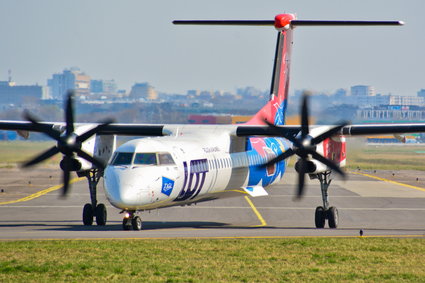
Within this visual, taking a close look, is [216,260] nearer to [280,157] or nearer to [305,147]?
[305,147]

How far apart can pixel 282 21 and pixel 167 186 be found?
13781 mm

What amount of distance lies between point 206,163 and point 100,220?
481 centimetres

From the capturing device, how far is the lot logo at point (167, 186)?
78.7 feet

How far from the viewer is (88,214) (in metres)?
28.5

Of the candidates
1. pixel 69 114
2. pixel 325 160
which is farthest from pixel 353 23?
pixel 69 114

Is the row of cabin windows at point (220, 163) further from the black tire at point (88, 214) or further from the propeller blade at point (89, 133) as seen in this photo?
the black tire at point (88, 214)

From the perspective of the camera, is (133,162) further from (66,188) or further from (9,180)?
(9,180)

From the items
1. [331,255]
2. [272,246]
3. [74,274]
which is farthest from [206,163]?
[74,274]

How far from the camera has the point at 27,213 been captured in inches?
1329

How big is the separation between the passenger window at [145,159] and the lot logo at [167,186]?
2.19 ft

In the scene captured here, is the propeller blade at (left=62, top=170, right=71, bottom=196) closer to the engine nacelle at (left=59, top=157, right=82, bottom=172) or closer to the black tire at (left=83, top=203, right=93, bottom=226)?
the engine nacelle at (left=59, top=157, right=82, bottom=172)

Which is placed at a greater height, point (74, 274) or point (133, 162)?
point (133, 162)

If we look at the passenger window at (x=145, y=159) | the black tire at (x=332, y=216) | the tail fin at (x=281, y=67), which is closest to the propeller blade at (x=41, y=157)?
the passenger window at (x=145, y=159)

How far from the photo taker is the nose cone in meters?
22.8
